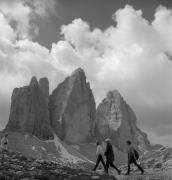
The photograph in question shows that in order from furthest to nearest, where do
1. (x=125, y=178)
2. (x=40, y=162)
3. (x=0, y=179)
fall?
(x=40, y=162) → (x=125, y=178) → (x=0, y=179)

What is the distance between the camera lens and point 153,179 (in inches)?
913

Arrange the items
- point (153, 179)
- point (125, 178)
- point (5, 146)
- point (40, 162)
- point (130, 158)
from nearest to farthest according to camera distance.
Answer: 1. point (153, 179)
2. point (125, 178)
3. point (130, 158)
4. point (40, 162)
5. point (5, 146)

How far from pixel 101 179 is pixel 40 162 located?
39.7ft

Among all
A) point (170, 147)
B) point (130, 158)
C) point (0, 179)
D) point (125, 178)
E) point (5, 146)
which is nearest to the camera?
point (0, 179)

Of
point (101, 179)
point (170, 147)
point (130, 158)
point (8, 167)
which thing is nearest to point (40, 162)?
point (8, 167)

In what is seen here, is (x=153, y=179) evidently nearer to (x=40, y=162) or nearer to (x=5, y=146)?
(x=40, y=162)

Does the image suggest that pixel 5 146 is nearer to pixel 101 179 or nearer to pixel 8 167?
pixel 8 167

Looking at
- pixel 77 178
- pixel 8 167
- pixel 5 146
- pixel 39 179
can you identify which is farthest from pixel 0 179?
pixel 5 146

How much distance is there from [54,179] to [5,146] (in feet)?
76.0

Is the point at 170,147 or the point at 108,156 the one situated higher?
the point at 170,147

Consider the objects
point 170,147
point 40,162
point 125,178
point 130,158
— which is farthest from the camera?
point 170,147

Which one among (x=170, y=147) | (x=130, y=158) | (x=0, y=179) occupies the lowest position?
(x=0, y=179)

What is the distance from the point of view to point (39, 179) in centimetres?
2278

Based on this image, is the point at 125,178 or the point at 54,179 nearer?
the point at 54,179
